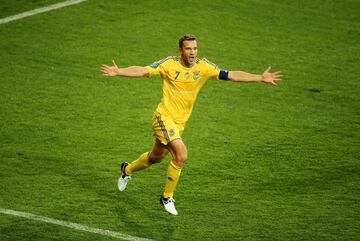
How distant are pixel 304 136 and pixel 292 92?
1641 mm

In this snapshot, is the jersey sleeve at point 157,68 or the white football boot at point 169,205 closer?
the jersey sleeve at point 157,68

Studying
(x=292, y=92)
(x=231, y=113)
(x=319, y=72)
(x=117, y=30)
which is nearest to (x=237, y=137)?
(x=231, y=113)

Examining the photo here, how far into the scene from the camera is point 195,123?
1188 centimetres

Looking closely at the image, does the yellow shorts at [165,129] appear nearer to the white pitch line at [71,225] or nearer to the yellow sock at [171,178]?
the yellow sock at [171,178]

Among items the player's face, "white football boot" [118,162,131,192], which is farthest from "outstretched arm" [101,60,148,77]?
"white football boot" [118,162,131,192]

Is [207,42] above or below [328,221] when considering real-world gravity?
above

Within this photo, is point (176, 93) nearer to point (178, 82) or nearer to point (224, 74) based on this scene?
point (178, 82)

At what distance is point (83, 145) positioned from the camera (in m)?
10.9

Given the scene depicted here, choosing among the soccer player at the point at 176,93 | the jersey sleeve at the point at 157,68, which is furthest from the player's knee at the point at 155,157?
the jersey sleeve at the point at 157,68

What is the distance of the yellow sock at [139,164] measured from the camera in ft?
30.9

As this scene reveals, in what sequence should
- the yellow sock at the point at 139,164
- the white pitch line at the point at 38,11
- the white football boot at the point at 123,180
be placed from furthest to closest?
the white pitch line at the point at 38,11
the white football boot at the point at 123,180
the yellow sock at the point at 139,164

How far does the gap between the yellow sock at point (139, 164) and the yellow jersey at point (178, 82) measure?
0.69m

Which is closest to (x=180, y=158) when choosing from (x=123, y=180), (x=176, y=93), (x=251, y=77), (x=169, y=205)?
(x=169, y=205)

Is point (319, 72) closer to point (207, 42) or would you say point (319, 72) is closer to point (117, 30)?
point (207, 42)
